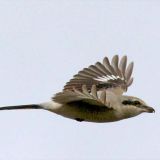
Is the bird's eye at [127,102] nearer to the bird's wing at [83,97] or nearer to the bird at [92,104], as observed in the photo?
the bird at [92,104]

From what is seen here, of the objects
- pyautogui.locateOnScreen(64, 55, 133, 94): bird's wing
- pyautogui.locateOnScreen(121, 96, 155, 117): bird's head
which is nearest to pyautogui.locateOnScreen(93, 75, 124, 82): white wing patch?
pyautogui.locateOnScreen(64, 55, 133, 94): bird's wing

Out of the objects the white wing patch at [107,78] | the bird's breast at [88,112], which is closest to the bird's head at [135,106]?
the bird's breast at [88,112]

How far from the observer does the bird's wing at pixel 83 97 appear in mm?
5027

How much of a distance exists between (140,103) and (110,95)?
0.30 metres

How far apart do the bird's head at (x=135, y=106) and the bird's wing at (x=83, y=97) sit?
0.27 m

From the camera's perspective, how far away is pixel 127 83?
671 centimetres

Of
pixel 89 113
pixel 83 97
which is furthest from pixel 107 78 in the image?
pixel 83 97

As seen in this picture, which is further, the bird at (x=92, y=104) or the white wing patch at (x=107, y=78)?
the white wing patch at (x=107, y=78)

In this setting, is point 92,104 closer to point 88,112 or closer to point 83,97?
point 88,112

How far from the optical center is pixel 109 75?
6.76 meters

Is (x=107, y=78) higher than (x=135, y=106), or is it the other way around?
(x=107, y=78)

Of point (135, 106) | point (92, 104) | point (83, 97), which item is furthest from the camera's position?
point (135, 106)

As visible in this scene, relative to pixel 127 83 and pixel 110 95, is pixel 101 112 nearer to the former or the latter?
pixel 110 95

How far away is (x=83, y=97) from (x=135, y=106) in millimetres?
719
